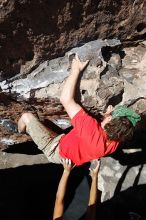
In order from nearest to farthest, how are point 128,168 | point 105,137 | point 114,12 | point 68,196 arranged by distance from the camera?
point 114,12 → point 105,137 → point 68,196 → point 128,168

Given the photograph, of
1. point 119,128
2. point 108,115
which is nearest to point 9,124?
point 108,115

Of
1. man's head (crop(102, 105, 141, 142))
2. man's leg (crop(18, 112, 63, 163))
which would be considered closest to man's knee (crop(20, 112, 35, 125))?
man's leg (crop(18, 112, 63, 163))

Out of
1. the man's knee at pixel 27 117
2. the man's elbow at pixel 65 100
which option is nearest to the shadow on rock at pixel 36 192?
the man's knee at pixel 27 117

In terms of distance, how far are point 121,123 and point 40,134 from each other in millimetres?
961

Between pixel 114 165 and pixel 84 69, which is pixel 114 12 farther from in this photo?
pixel 114 165

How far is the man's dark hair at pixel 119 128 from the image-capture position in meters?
3.46

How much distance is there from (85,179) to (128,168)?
615 mm

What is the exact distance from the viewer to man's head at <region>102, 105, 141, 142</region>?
3467mm

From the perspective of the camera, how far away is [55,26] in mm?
3211

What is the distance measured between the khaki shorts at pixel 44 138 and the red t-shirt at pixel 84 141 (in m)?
0.14

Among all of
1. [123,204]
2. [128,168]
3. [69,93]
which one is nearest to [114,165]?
[128,168]

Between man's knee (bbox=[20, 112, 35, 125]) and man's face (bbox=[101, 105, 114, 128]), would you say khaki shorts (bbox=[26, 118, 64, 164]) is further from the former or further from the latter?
man's face (bbox=[101, 105, 114, 128])

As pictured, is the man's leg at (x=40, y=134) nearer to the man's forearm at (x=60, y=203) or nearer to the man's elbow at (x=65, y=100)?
the man's forearm at (x=60, y=203)

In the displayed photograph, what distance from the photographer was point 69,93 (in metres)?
3.48
